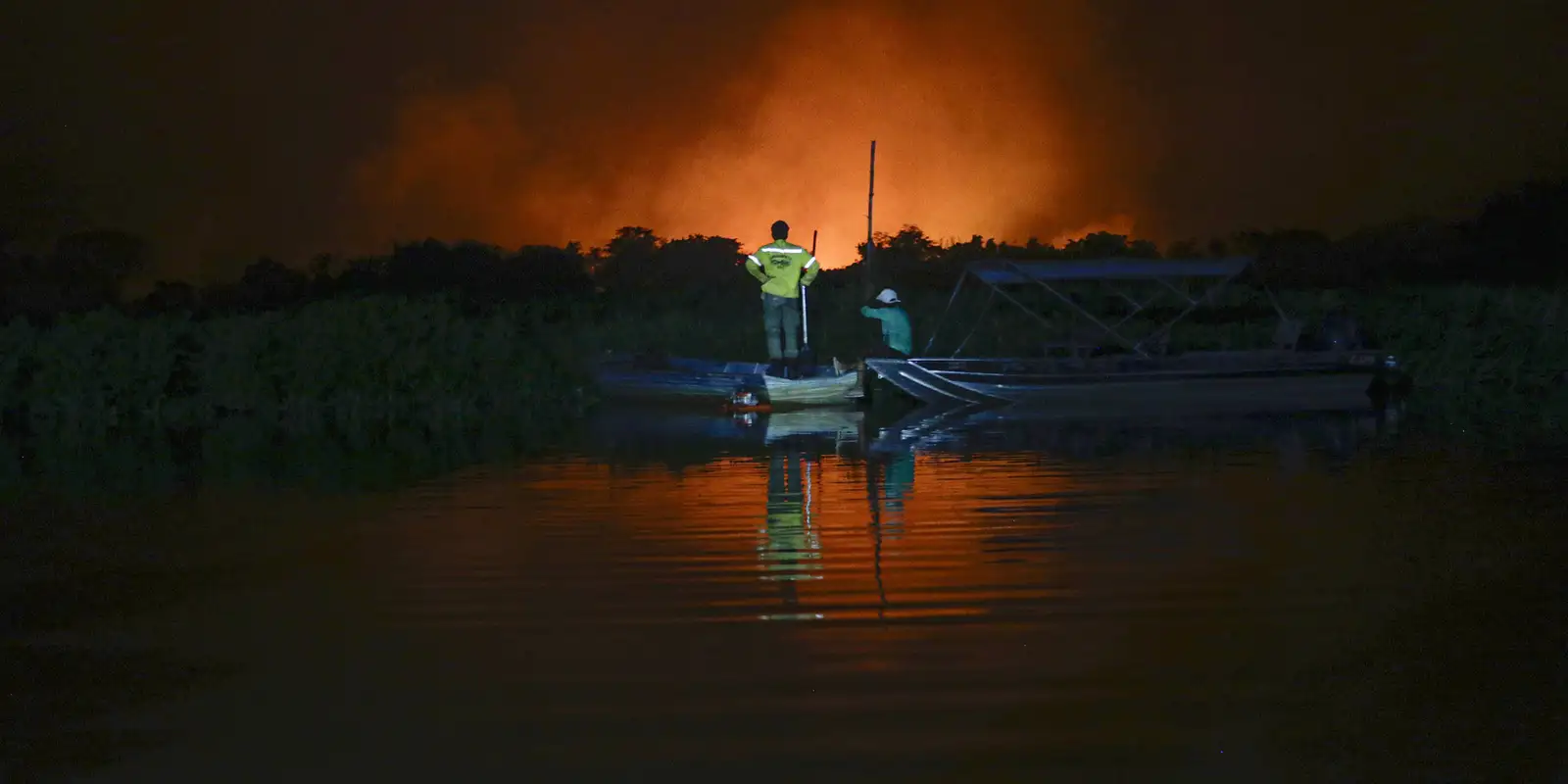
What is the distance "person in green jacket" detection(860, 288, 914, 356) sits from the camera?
23250mm

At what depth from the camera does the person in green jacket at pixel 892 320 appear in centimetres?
2325

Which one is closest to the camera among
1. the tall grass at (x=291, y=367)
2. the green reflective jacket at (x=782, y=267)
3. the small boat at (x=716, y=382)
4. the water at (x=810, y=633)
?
the water at (x=810, y=633)

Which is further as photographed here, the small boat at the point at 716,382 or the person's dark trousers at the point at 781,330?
the person's dark trousers at the point at 781,330

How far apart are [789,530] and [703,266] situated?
35346mm

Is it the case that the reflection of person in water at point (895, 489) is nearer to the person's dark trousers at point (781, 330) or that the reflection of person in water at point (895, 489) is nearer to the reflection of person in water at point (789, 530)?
the reflection of person in water at point (789, 530)

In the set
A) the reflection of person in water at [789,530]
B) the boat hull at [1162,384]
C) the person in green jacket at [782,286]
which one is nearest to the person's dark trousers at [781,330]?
the person in green jacket at [782,286]

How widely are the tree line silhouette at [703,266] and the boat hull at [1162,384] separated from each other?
18.0 m

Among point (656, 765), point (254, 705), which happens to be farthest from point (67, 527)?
point (656, 765)

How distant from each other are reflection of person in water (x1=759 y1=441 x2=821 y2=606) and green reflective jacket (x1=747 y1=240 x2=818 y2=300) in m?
6.98

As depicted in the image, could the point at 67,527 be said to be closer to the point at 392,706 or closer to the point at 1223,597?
the point at 392,706

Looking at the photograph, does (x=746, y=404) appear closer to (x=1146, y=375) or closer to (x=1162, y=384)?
(x=1146, y=375)

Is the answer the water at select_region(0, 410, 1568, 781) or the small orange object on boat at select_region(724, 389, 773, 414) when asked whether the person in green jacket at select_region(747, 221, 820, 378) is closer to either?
the small orange object on boat at select_region(724, 389, 773, 414)

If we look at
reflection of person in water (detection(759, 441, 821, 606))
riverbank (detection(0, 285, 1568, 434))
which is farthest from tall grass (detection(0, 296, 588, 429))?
reflection of person in water (detection(759, 441, 821, 606))

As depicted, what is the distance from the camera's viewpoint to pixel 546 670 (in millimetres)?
6805
